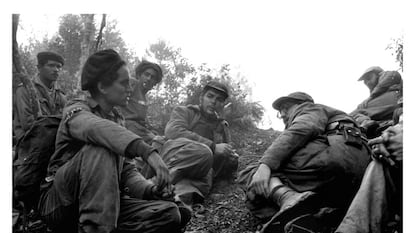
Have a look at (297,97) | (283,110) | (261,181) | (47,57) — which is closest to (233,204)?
(261,181)

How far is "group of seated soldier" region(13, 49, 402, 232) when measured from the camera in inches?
92.2

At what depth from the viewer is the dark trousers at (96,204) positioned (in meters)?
2.27

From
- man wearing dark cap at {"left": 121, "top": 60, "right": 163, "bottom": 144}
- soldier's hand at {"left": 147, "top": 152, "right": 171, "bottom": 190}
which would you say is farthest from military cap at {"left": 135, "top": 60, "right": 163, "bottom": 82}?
soldier's hand at {"left": 147, "top": 152, "right": 171, "bottom": 190}

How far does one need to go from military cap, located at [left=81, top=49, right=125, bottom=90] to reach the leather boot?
1.29 m

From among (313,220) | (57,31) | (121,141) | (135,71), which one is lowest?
(313,220)

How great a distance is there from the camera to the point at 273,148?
314cm

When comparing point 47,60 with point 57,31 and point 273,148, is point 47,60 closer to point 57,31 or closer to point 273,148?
point 57,31

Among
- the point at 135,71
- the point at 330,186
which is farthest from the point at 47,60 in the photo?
the point at 330,186

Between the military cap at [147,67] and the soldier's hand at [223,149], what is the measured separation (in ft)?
2.33

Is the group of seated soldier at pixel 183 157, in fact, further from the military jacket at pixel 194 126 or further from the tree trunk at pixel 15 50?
the tree trunk at pixel 15 50

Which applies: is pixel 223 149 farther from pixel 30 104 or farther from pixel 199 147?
pixel 30 104

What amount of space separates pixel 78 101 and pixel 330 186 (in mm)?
1665

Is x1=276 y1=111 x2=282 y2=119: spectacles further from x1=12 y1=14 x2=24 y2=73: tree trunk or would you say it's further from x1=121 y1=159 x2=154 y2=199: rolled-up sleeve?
x1=12 y1=14 x2=24 y2=73: tree trunk

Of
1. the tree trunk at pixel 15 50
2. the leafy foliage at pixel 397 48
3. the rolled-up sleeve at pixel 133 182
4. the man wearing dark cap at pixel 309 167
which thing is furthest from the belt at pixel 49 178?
the leafy foliage at pixel 397 48
